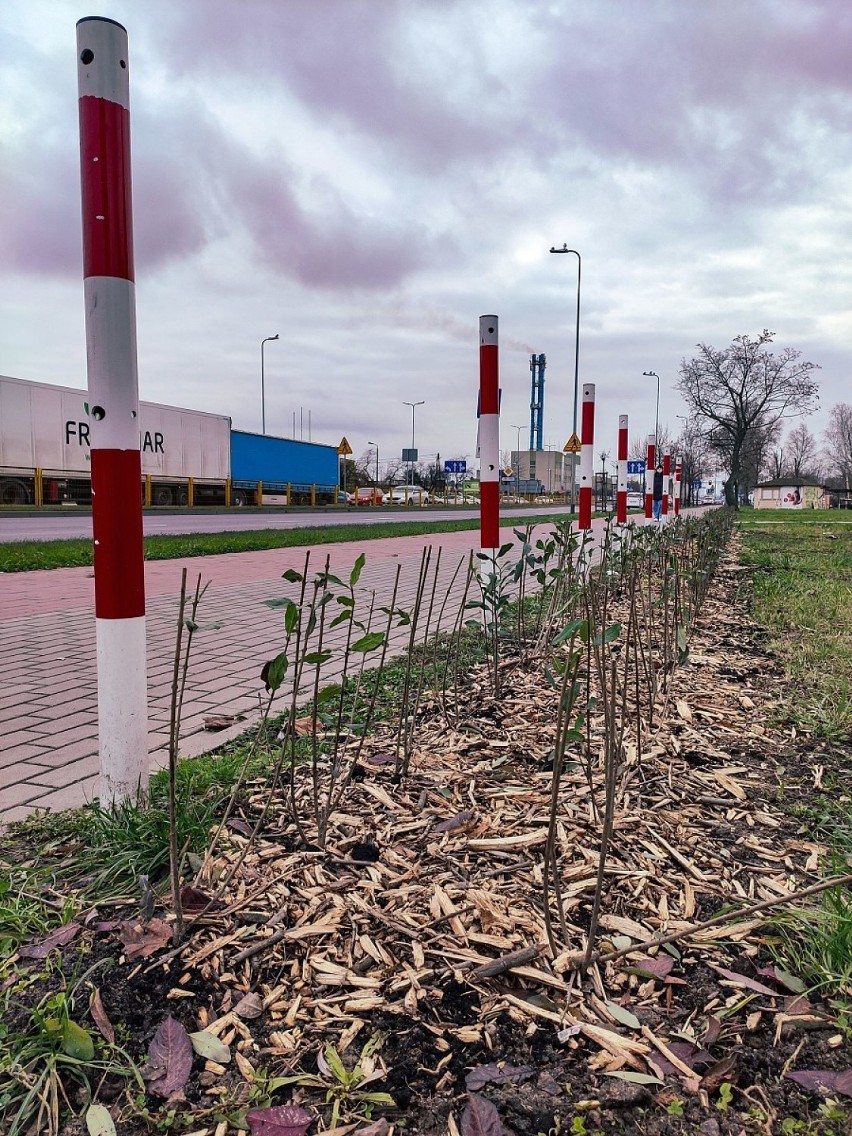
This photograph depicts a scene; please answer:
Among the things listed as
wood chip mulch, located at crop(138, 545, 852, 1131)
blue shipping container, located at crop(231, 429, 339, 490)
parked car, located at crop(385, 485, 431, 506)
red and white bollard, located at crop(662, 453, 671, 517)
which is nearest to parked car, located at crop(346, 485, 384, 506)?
parked car, located at crop(385, 485, 431, 506)

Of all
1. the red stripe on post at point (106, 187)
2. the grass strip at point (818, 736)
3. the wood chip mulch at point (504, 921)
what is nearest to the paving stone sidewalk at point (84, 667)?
the wood chip mulch at point (504, 921)

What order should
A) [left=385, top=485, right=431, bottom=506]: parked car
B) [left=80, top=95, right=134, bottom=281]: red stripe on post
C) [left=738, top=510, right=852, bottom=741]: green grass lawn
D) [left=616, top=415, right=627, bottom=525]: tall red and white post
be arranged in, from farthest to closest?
1. [left=385, top=485, right=431, bottom=506]: parked car
2. [left=616, top=415, right=627, bottom=525]: tall red and white post
3. [left=738, top=510, right=852, bottom=741]: green grass lawn
4. [left=80, top=95, right=134, bottom=281]: red stripe on post

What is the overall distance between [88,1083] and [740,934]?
4.65ft

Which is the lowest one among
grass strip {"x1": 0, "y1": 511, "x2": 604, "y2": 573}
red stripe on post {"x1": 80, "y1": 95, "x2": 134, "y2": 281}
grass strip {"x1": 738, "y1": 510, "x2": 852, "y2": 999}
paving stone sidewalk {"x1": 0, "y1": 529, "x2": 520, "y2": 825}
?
paving stone sidewalk {"x1": 0, "y1": 529, "x2": 520, "y2": 825}

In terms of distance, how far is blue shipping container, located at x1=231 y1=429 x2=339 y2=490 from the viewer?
118ft

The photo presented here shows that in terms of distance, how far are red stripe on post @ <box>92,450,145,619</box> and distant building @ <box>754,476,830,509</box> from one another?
84.7 m

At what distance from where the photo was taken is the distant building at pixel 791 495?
79.9 meters

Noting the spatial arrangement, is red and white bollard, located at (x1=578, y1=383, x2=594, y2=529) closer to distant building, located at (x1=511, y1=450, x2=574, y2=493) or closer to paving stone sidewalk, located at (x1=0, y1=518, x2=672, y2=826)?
paving stone sidewalk, located at (x1=0, y1=518, x2=672, y2=826)

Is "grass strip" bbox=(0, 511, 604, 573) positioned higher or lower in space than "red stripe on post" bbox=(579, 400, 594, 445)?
lower

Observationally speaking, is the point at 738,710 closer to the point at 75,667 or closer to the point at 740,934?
the point at 740,934

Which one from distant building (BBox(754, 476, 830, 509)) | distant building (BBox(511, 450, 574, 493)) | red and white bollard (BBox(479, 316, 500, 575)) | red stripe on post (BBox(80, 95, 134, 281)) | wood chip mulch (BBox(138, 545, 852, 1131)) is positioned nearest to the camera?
wood chip mulch (BBox(138, 545, 852, 1131))

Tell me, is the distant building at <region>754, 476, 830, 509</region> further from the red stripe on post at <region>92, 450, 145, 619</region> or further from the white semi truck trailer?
the red stripe on post at <region>92, 450, 145, 619</region>

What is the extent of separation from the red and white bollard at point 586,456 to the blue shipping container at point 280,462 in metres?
24.9

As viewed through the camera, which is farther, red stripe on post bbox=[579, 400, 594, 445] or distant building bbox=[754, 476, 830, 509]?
distant building bbox=[754, 476, 830, 509]
